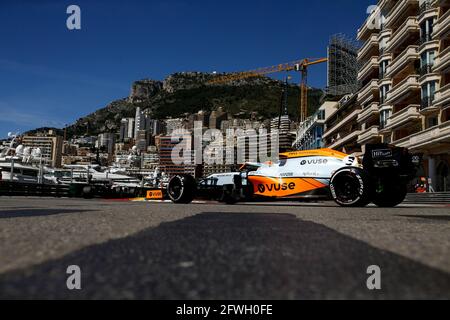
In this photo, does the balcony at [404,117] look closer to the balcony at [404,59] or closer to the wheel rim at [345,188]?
the balcony at [404,59]

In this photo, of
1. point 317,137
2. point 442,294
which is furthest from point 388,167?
point 317,137

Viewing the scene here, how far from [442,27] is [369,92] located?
14.3 m

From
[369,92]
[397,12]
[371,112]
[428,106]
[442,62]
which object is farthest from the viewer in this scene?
[369,92]

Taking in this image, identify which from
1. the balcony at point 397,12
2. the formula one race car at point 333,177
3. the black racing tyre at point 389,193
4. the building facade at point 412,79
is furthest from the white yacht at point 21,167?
the black racing tyre at point 389,193

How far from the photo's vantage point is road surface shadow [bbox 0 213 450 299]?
1180 mm

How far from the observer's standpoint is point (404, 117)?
109 feet

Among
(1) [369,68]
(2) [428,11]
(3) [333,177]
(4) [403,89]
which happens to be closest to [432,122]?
(4) [403,89]

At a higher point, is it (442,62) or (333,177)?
(442,62)

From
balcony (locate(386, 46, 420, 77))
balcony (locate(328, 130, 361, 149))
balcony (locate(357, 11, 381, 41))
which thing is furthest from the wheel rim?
balcony (locate(328, 130, 361, 149))

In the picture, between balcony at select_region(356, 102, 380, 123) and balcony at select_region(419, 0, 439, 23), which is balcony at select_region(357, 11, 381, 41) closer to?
balcony at select_region(356, 102, 380, 123)

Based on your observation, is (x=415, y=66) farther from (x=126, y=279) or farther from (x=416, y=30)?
(x=126, y=279)

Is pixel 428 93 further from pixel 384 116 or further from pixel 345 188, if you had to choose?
pixel 345 188

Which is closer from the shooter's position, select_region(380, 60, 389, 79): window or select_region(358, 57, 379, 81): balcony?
select_region(380, 60, 389, 79): window

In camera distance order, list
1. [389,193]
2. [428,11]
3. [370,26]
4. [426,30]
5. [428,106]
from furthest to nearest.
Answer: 1. [370,26]
2. [426,30]
3. [428,11]
4. [428,106]
5. [389,193]
